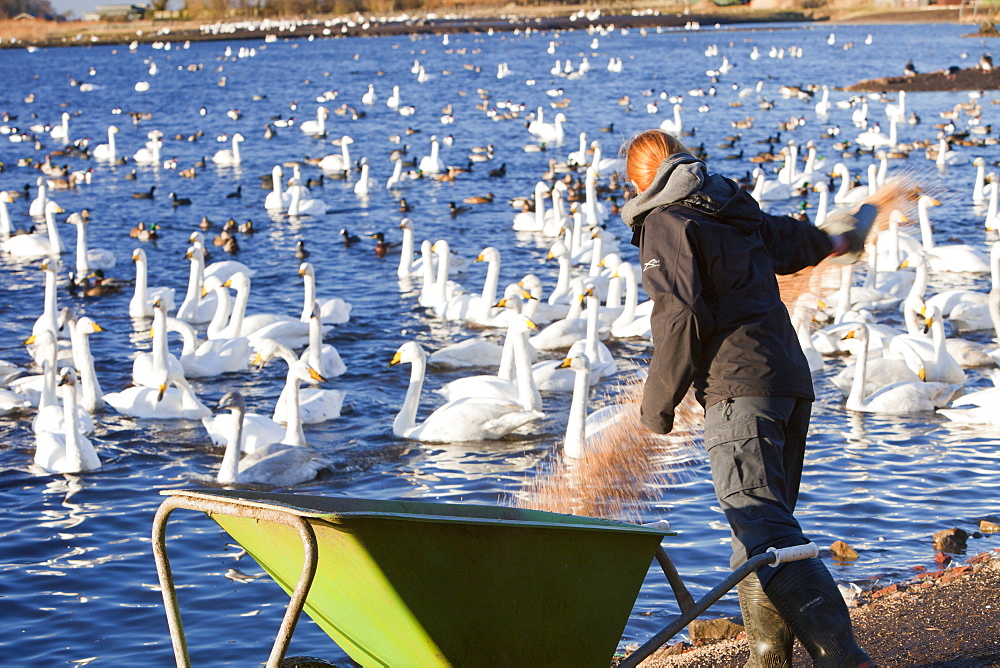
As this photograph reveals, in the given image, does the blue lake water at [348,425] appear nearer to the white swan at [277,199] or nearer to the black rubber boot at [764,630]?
the white swan at [277,199]

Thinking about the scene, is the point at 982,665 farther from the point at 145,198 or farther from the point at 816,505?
the point at 145,198

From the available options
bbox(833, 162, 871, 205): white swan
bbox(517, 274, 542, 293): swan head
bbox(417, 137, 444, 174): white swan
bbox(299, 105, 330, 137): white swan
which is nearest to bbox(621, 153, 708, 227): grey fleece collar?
bbox(517, 274, 542, 293): swan head

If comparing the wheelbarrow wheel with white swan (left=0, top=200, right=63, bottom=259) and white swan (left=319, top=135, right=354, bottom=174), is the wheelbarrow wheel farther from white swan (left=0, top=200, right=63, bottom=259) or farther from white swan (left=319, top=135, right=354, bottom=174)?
white swan (left=319, top=135, right=354, bottom=174)

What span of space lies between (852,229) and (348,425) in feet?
22.9

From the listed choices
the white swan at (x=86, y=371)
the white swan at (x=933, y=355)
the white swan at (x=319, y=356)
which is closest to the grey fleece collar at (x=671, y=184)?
the white swan at (x=933, y=355)

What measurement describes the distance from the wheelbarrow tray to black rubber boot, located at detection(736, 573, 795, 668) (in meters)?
0.50

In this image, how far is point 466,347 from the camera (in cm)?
1270

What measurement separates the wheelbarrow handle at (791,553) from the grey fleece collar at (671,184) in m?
1.24

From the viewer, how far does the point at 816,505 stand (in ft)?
27.0

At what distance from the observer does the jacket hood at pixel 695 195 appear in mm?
4090

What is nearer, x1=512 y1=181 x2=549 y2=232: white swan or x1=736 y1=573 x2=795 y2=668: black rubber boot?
x1=736 y1=573 x2=795 y2=668: black rubber boot

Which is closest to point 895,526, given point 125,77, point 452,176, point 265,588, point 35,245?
point 265,588

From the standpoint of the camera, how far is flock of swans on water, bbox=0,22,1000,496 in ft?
32.6

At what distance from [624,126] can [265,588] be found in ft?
101
